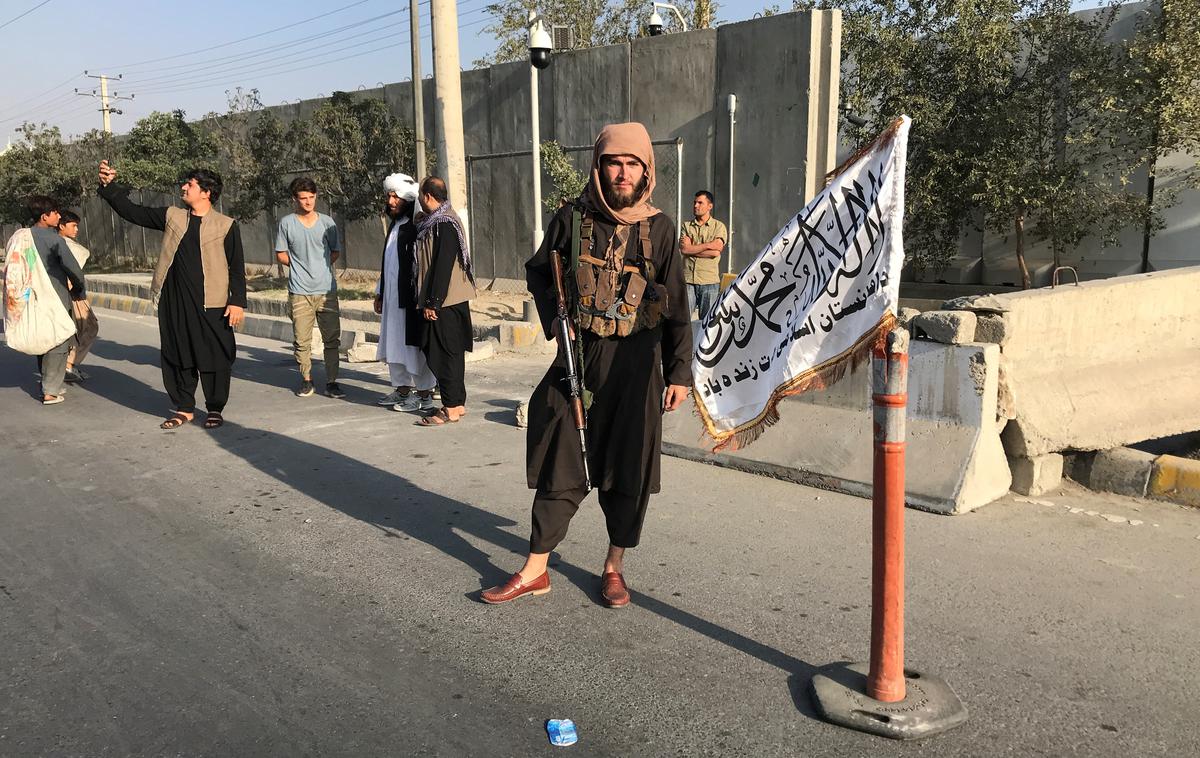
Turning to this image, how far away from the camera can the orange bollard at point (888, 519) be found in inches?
106

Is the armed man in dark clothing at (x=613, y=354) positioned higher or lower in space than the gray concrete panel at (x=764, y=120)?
lower

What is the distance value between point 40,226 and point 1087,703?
8.54 m

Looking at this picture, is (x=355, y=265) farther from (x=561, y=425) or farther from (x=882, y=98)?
(x=561, y=425)

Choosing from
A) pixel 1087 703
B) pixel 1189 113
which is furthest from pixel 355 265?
pixel 1087 703

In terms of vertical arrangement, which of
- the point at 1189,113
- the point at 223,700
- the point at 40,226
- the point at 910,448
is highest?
the point at 1189,113

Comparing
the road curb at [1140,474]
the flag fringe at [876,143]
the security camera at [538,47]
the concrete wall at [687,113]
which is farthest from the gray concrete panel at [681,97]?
the flag fringe at [876,143]

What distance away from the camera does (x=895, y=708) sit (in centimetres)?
278

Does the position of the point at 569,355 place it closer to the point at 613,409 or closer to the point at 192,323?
the point at 613,409

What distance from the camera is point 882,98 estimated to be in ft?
42.5

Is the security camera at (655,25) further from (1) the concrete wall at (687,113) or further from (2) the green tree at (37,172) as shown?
(2) the green tree at (37,172)

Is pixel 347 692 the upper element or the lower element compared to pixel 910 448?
lower

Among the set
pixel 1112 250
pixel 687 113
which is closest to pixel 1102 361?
pixel 1112 250

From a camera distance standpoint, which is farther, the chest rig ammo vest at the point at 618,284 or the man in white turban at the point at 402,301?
the man in white turban at the point at 402,301

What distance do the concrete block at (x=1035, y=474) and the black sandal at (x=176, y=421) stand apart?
584cm
